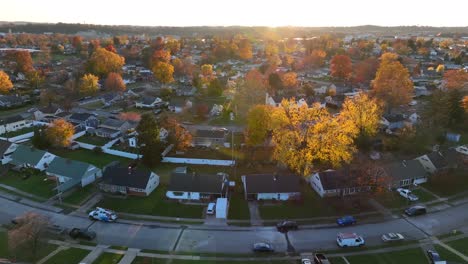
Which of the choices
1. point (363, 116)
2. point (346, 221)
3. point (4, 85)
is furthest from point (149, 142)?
point (4, 85)

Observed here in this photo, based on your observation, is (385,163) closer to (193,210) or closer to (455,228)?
(455,228)

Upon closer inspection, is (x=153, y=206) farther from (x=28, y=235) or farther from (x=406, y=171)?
(x=406, y=171)

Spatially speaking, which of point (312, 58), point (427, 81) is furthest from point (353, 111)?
point (312, 58)

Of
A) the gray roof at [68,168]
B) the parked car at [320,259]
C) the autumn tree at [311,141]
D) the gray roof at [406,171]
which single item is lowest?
the parked car at [320,259]

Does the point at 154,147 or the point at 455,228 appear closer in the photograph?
the point at 455,228

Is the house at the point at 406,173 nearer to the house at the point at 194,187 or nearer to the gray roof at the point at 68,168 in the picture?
the house at the point at 194,187

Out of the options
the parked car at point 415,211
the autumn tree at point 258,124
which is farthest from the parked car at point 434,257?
the autumn tree at point 258,124
